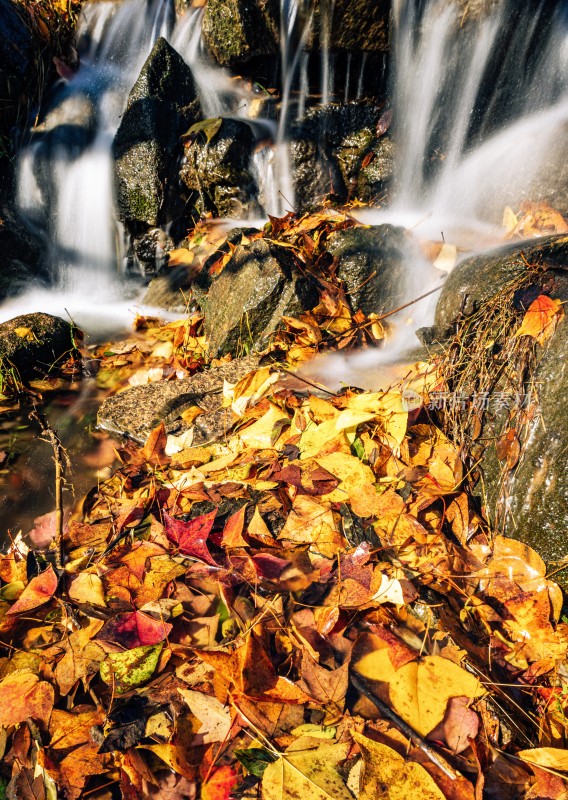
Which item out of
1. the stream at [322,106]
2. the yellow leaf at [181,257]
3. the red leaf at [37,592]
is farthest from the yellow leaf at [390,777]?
the yellow leaf at [181,257]

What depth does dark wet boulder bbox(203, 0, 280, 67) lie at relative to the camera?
5434 mm

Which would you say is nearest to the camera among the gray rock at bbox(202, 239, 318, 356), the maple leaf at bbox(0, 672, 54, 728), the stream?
the maple leaf at bbox(0, 672, 54, 728)

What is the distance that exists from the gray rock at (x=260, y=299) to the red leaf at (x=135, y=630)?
2.13m

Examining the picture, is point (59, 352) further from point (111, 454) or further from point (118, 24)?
point (118, 24)

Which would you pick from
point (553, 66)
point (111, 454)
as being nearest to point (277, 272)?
point (111, 454)

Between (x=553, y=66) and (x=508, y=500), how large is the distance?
16.5ft

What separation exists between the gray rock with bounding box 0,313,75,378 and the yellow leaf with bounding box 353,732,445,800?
3.34 metres

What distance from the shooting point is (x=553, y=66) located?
4840 millimetres

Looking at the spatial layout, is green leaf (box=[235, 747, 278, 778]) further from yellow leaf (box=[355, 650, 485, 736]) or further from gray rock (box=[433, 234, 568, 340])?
gray rock (box=[433, 234, 568, 340])

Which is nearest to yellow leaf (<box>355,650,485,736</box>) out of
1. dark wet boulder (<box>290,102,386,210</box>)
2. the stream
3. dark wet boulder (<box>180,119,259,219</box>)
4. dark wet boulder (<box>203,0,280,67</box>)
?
the stream

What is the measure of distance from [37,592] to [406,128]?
5.89 meters

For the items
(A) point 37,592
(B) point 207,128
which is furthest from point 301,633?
(B) point 207,128

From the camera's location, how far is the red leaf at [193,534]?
165 cm

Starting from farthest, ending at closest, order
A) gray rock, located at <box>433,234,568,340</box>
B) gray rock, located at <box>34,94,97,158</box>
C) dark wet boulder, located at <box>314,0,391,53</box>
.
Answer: gray rock, located at <box>34,94,97,158</box> < dark wet boulder, located at <box>314,0,391,53</box> < gray rock, located at <box>433,234,568,340</box>
